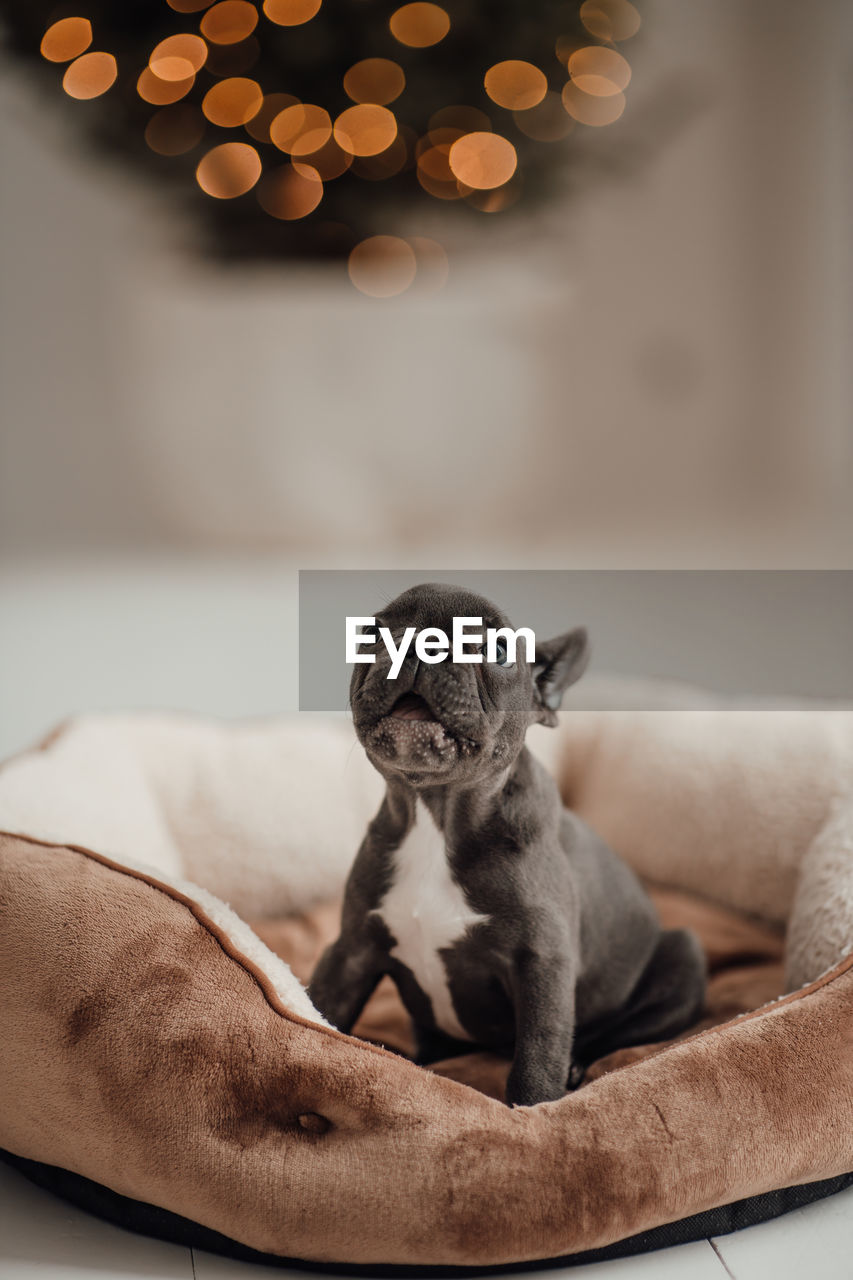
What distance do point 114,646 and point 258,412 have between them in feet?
3.37

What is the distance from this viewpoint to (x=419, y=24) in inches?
93.4


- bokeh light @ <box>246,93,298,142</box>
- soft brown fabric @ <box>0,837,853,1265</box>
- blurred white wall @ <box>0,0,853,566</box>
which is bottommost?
soft brown fabric @ <box>0,837,853,1265</box>

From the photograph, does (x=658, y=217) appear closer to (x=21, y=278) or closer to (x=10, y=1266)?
(x=21, y=278)

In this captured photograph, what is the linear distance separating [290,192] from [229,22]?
2.04 ft

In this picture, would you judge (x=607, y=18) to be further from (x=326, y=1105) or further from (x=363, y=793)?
(x=326, y=1105)

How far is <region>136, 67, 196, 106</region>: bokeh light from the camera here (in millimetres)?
2457

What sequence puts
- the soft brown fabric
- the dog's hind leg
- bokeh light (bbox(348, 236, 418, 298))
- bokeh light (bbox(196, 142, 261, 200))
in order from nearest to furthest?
the soft brown fabric
the dog's hind leg
bokeh light (bbox(196, 142, 261, 200))
bokeh light (bbox(348, 236, 418, 298))

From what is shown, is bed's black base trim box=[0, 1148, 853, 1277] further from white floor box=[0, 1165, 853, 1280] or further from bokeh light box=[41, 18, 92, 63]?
bokeh light box=[41, 18, 92, 63]

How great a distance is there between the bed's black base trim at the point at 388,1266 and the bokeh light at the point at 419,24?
2238 millimetres

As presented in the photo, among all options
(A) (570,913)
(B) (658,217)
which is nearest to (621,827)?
(A) (570,913)

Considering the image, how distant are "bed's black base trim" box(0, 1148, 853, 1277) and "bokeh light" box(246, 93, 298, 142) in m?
2.33

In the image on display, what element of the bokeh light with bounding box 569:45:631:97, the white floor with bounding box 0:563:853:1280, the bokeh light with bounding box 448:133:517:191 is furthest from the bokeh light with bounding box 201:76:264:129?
the white floor with bounding box 0:563:853:1280

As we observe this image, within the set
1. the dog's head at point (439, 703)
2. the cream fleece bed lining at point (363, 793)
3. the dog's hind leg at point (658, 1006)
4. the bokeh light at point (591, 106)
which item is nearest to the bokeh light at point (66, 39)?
the bokeh light at point (591, 106)

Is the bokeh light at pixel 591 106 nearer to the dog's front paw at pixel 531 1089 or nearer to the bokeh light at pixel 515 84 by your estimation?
the bokeh light at pixel 515 84
